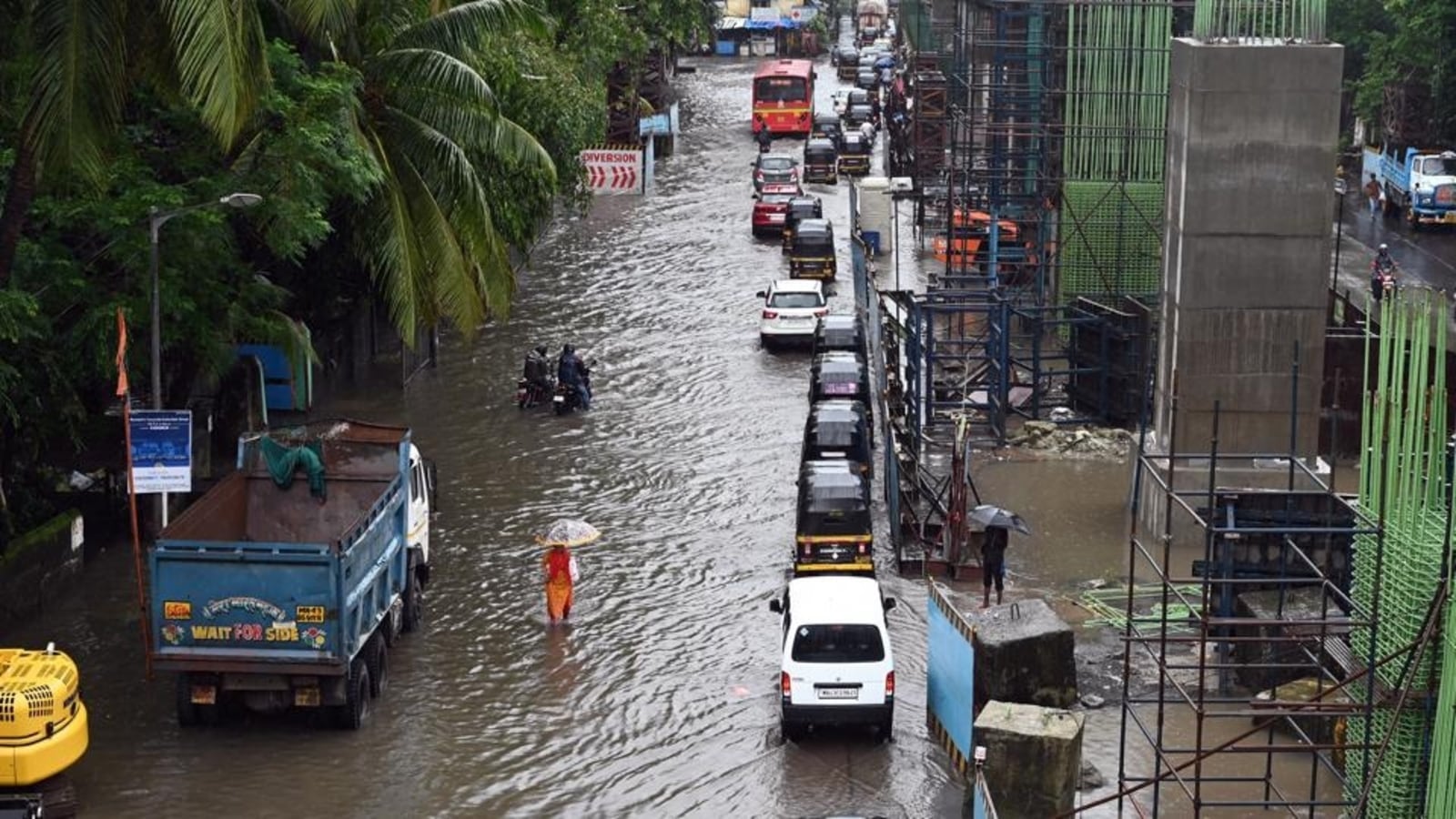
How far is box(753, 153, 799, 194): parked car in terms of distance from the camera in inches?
2440

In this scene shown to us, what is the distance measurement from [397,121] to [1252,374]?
12903mm

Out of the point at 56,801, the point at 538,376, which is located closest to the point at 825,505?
the point at 56,801

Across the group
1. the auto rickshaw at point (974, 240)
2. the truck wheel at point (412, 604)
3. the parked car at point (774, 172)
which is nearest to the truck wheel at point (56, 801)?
the truck wheel at point (412, 604)

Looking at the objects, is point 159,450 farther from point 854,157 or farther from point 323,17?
point 854,157

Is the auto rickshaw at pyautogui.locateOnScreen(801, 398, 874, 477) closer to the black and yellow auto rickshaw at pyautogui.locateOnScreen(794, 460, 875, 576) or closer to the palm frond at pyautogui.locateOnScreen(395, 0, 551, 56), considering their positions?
the black and yellow auto rickshaw at pyautogui.locateOnScreen(794, 460, 875, 576)

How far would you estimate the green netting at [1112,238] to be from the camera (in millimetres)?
42625

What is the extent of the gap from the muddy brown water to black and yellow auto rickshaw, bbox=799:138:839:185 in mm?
22664

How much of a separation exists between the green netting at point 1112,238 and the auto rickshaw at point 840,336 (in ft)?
14.8

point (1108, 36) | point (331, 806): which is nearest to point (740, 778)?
point (331, 806)

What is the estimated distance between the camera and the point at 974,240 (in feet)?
171

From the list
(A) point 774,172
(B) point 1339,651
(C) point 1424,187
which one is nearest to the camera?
(B) point 1339,651

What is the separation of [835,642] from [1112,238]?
21252mm

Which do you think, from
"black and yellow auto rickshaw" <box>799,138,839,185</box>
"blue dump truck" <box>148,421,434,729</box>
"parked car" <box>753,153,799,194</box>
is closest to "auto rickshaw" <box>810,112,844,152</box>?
"black and yellow auto rickshaw" <box>799,138,839,185</box>

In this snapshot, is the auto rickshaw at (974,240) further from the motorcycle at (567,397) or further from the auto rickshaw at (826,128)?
the auto rickshaw at (826,128)
